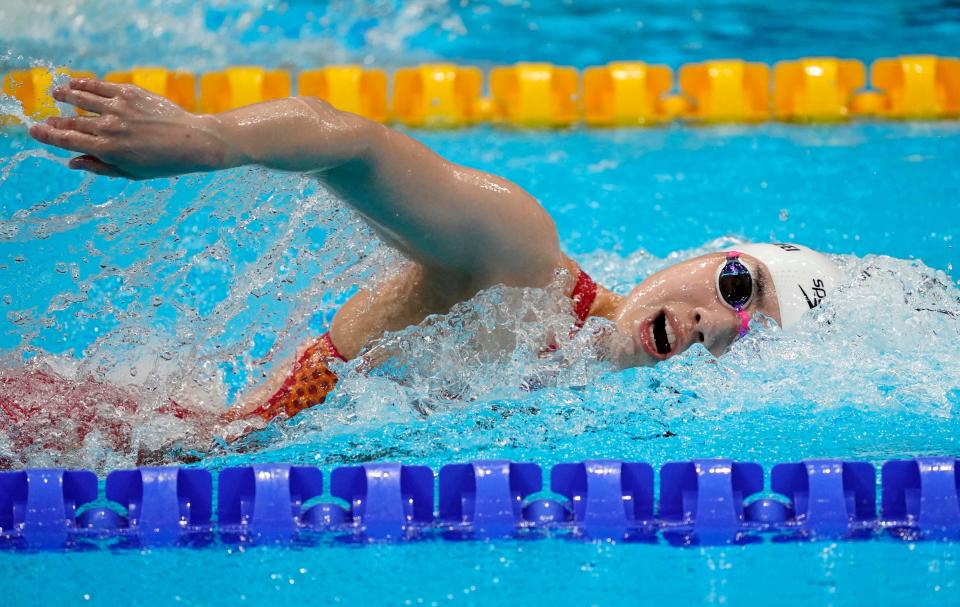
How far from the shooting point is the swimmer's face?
98.2 inches

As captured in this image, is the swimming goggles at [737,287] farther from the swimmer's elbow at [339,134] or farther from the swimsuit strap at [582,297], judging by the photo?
the swimmer's elbow at [339,134]

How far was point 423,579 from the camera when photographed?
2055 millimetres

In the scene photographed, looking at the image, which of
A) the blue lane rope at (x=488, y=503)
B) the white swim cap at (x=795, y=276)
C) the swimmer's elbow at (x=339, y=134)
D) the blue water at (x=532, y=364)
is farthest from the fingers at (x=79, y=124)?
the white swim cap at (x=795, y=276)

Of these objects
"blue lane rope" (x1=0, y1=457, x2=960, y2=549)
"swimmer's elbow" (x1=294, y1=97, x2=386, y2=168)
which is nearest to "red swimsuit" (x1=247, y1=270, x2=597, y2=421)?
"blue lane rope" (x1=0, y1=457, x2=960, y2=549)

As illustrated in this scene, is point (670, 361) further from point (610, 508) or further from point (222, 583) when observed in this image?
point (222, 583)

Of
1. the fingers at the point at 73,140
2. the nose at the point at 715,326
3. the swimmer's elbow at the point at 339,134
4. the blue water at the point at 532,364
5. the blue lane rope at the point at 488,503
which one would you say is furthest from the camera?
the nose at the point at 715,326

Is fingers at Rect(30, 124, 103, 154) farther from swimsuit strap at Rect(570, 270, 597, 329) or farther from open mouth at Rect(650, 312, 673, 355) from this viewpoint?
open mouth at Rect(650, 312, 673, 355)

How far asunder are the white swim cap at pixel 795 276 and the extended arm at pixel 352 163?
1.71 ft

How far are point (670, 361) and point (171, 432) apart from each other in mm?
1092

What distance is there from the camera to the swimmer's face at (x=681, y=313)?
2.49m

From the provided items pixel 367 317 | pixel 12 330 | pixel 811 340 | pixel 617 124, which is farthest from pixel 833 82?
pixel 12 330

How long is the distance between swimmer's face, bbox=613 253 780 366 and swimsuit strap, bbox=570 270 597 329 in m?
0.06

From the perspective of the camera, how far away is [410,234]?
2146 millimetres

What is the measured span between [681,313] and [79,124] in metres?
1.34
